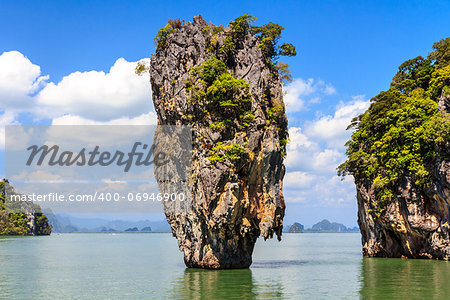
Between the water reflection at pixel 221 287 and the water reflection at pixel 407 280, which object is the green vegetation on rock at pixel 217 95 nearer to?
the water reflection at pixel 221 287

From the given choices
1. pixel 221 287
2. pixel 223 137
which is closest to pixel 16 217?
pixel 223 137

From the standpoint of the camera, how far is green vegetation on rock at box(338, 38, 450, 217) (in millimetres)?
30859

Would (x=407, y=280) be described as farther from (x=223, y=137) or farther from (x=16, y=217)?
(x=16, y=217)

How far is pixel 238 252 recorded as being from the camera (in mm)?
28453

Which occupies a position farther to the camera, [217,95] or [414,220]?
[414,220]

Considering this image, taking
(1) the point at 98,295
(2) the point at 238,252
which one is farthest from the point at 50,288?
(2) the point at 238,252

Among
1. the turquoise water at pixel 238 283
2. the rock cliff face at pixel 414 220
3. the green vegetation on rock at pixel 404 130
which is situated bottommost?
the turquoise water at pixel 238 283

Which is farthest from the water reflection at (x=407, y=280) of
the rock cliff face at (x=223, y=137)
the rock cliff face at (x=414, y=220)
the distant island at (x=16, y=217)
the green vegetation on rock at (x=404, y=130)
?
the distant island at (x=16, y=217)

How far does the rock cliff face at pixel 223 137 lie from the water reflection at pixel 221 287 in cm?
213

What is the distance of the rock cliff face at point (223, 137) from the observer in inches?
1042

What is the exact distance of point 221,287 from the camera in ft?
69.4

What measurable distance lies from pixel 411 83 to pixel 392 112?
5731mm

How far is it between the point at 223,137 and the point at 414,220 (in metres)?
16.4

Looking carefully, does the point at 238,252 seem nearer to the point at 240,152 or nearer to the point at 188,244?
the point at 188,244
